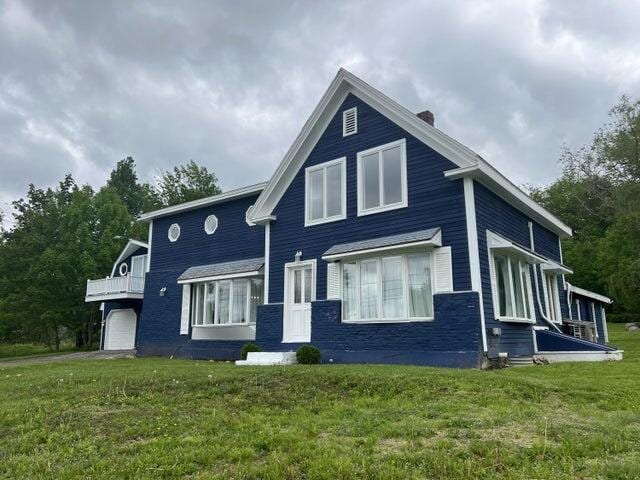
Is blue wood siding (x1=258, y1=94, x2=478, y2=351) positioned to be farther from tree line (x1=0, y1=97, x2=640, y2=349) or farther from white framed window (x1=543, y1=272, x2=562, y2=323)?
tree line (x1=0, y1=97, x2=640, y2=349)

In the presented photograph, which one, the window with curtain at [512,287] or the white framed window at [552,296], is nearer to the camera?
the window with curtain at [512,287]

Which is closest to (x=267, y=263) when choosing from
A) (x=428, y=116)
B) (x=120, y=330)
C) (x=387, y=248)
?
(x=387, y=248)

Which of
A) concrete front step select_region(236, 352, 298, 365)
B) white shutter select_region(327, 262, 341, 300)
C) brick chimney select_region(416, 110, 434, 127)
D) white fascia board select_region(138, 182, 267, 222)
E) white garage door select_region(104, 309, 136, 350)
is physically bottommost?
concrete front step select_region(236, 352, 298, 365)

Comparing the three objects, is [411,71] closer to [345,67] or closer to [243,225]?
[345,67]

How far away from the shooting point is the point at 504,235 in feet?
42.6

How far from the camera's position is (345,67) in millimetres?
13820

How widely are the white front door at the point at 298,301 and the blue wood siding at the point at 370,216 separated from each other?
0.24 meters

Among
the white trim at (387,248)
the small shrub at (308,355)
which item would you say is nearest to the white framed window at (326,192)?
the white trim at (387,248)

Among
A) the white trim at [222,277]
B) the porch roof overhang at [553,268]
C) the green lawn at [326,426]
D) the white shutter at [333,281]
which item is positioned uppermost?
the porch roof overhang at [553,268]

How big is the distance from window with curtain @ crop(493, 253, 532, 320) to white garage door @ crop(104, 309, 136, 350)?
1740 centimetres

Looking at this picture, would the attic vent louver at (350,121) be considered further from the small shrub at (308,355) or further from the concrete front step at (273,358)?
the concrete front step at (273,358)

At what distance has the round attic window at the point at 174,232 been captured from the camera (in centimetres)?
1983

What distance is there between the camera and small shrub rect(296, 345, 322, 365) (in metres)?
12.5

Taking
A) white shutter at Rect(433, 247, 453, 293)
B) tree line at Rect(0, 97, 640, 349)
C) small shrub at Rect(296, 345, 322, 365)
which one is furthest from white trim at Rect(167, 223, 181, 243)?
white shutter at Rect(433, 247, 453, 293)
